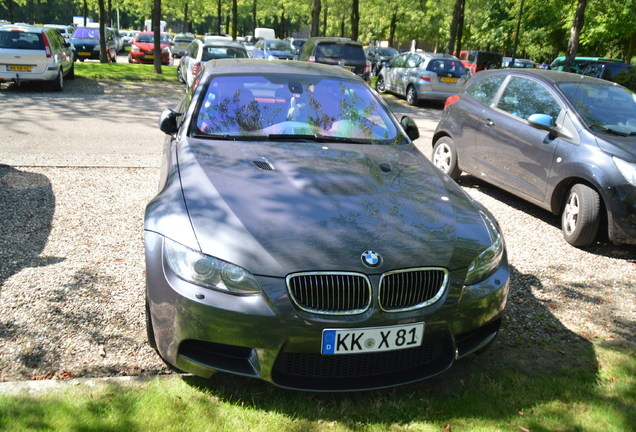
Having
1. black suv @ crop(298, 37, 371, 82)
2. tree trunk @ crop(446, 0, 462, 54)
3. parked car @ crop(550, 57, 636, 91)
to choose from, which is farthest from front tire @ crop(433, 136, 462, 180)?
tree trunk @ crop(446, 0, 462, 54)

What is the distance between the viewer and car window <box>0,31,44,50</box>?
566 inches

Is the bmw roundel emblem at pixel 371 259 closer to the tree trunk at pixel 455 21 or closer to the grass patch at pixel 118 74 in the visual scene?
the grass patch at pixel 118 74

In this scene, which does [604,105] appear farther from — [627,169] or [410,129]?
[410,129]

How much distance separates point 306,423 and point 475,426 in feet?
2.80

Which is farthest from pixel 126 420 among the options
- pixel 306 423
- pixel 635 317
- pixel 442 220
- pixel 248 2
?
pixel 248 2

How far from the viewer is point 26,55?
14.3 meters

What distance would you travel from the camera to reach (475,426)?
2.95 metres

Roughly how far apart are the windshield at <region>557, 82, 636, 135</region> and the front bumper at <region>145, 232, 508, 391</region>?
377 cm

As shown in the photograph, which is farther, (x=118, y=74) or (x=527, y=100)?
(x=118, y=74)

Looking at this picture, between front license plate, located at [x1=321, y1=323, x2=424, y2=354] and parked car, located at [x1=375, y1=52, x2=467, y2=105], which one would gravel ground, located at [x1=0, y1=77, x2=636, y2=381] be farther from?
parked car, located at [x1=375, y1=52, x2=467, y2=105]

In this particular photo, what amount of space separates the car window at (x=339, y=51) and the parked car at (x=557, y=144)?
10480mm

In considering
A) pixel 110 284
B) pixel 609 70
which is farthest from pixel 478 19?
pixel 110 284

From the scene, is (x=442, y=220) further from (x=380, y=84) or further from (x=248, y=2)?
(x=248, y=2)

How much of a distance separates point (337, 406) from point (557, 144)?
14.1ft
